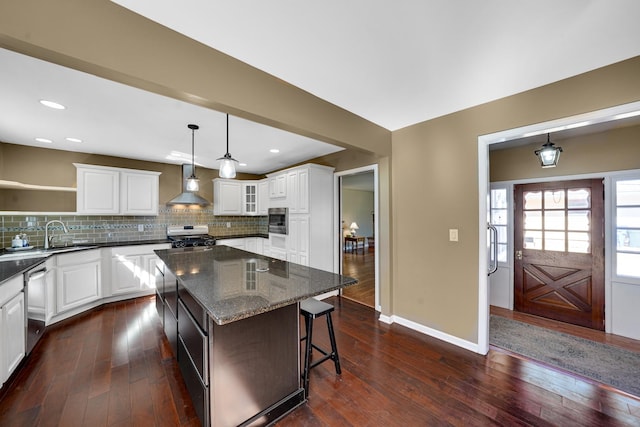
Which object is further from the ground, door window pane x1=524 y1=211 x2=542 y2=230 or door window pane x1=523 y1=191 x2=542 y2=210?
door window pane x1=523 y1=191 x2=542 y2=210

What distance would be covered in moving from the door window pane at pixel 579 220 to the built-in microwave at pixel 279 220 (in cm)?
404

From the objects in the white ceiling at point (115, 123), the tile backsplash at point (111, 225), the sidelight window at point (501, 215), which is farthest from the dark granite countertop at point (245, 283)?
the sidelight window at point (501, 215)

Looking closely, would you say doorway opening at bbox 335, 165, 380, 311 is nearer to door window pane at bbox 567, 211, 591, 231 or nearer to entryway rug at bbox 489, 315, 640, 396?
entryway rug at bbox 489, 315, 640, 396

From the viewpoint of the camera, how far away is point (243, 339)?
58.9 inches

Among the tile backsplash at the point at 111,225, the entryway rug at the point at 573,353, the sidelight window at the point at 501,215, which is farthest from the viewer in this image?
the sidelight window at the point at 501,215

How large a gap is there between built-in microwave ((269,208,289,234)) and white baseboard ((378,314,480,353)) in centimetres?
220

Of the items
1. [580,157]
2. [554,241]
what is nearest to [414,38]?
[580,157]

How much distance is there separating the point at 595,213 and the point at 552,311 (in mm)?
1372

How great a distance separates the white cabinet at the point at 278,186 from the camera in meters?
4.43

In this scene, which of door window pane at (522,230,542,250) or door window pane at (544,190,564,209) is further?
door window pane at (522,230,542,250)

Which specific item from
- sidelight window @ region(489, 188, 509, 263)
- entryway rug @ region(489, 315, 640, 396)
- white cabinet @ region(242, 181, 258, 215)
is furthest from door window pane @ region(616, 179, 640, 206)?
white cabinet @ region(242, 181, 258, 215)

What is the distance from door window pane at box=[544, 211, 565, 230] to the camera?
128 inches

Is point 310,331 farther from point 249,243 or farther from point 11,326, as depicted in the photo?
point 249,243

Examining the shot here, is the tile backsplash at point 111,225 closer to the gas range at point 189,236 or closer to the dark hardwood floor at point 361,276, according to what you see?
the gas range at point 189,236
